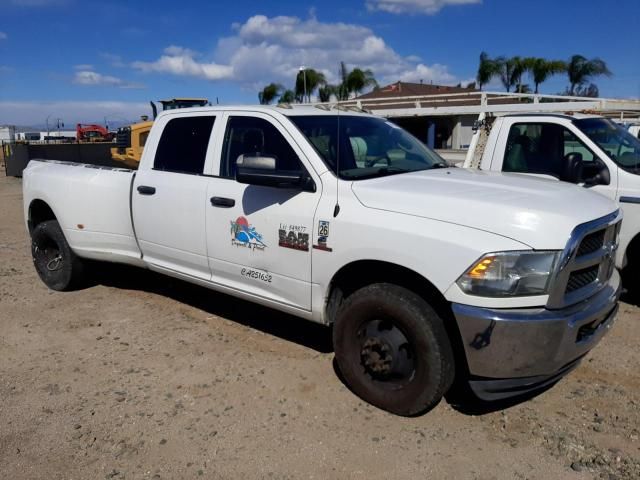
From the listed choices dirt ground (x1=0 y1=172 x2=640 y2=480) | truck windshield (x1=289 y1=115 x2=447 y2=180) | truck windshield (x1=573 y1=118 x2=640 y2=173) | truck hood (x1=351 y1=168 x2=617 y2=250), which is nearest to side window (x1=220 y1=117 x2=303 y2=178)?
truck windshield (x1=289 y1=115 x2=447 y2=180)

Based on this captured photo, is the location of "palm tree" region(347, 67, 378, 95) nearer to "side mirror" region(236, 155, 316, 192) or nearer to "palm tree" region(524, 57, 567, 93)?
"palm tree" region(524, 57, 567, 93)

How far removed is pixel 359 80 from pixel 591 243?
37.2 meters

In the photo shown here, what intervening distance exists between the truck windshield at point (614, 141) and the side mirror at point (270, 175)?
349cm

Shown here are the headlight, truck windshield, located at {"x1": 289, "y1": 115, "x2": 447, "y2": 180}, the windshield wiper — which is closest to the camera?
the headlight

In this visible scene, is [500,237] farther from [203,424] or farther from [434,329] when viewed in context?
[203,424]

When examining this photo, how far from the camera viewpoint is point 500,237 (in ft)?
9.29

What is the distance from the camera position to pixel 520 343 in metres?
2.82

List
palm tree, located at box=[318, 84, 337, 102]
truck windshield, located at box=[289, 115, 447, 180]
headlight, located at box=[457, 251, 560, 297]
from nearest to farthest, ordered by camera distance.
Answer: headlight, located at box=[457, 251, 560, 297] < truck windshield, located at box=[289, 115, 447, 180] < palm tree, located at box=[318, 84, 337, 102]

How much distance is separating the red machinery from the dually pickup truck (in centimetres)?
3252

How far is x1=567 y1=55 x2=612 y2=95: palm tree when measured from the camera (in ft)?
118

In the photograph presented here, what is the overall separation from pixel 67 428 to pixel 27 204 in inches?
140

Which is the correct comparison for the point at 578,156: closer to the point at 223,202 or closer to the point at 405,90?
the point at 223,202

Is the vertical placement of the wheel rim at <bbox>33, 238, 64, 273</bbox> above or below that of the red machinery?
below

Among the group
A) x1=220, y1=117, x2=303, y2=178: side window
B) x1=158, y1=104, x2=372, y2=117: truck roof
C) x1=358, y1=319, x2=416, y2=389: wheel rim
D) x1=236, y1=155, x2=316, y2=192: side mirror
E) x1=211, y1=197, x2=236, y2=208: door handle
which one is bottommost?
x1=358, y1=319, x2=416, y2=389: wheel rim
